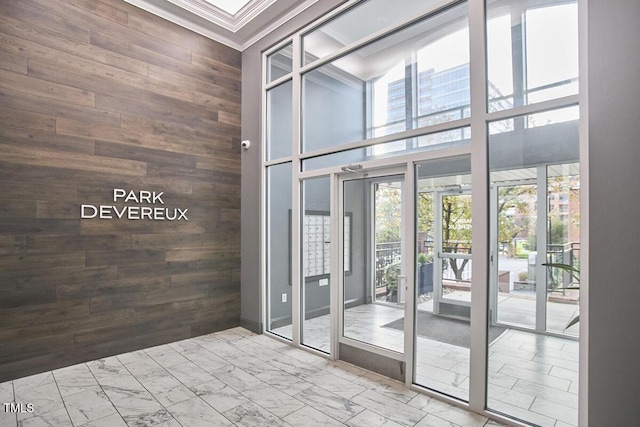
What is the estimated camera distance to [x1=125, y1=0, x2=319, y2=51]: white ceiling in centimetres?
433

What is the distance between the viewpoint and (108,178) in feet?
13.0

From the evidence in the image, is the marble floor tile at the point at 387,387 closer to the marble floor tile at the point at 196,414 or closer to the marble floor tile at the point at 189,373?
the marble floor tile at the point at 196,414

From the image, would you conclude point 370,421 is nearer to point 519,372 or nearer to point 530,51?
point 519,372

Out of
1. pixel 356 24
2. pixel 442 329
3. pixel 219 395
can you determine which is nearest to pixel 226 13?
pixel 356 24

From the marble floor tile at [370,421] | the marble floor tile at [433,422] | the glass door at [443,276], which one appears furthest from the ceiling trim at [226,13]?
the marble floor tile at [433,422]

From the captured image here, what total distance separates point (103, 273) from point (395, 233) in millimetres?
3309

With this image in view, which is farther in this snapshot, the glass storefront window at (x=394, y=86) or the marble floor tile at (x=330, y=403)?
the glass storefront window at (x=394, y=86)

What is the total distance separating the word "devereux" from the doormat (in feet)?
10.2

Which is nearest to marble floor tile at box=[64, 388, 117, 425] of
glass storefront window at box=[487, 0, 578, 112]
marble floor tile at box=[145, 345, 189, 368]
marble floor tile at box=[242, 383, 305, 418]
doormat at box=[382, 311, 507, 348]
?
marble floor tile at box=[145, 345, 189, 368]

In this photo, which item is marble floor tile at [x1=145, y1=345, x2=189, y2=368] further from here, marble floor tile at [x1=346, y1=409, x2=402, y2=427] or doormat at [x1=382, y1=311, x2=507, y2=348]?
doormat at [x1=382, y1=311, x2=507, y2=348]

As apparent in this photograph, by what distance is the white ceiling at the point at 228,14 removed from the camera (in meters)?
4.33

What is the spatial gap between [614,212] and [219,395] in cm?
329

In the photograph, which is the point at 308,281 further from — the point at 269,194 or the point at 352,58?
the point at 352,58

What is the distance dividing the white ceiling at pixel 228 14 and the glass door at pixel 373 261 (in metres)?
2.39
